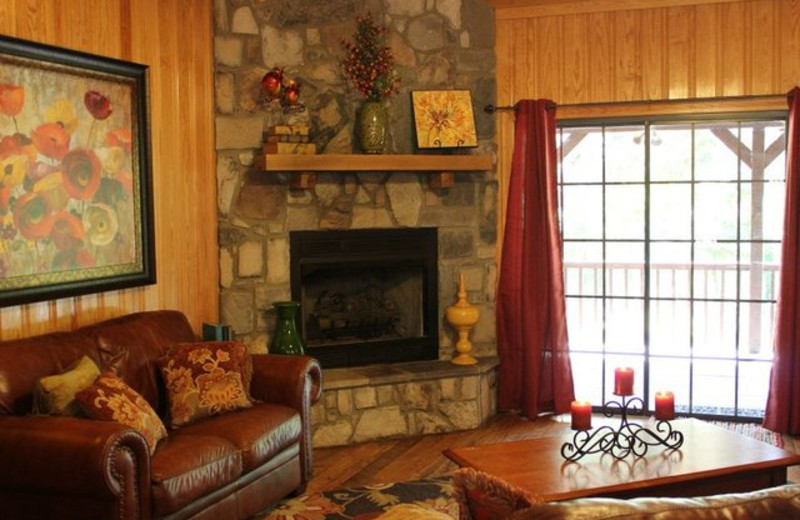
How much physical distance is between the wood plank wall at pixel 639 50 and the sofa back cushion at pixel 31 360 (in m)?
3.12

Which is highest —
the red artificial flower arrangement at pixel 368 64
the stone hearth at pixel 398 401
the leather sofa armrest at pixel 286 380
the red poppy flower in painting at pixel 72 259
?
the red artificial flower arrangement at pixel 368 64

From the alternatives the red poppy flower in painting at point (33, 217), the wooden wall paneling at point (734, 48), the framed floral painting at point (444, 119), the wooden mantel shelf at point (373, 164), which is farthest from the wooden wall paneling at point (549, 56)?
the red poppy flower in painting at point (33, 217)

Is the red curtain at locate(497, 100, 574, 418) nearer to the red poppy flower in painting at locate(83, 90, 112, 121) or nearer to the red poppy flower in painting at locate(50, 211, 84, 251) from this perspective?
the red poppy flower in painting at locate(83, 90, 112, 121)

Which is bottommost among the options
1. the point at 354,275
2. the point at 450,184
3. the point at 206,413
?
the point at 206,413

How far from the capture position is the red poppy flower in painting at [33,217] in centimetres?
427

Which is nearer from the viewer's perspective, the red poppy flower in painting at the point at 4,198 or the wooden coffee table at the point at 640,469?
the wooden coffee table at the point at 640,469

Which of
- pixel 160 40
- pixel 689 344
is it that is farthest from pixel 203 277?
pixel 689 344

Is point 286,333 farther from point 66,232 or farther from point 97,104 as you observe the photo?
point 97,104

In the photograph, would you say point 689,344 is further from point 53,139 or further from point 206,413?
point 53,139

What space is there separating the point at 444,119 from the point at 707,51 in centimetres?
172

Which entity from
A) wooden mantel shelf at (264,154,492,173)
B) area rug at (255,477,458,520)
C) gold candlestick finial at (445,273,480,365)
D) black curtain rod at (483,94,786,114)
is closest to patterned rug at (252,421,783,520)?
area rug at (255,477,458,520)

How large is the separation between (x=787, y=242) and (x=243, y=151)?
3.37 meters

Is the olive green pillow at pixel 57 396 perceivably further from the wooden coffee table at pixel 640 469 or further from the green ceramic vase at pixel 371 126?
the green ceramic vase at pixel 371 126

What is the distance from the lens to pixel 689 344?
6.11m
